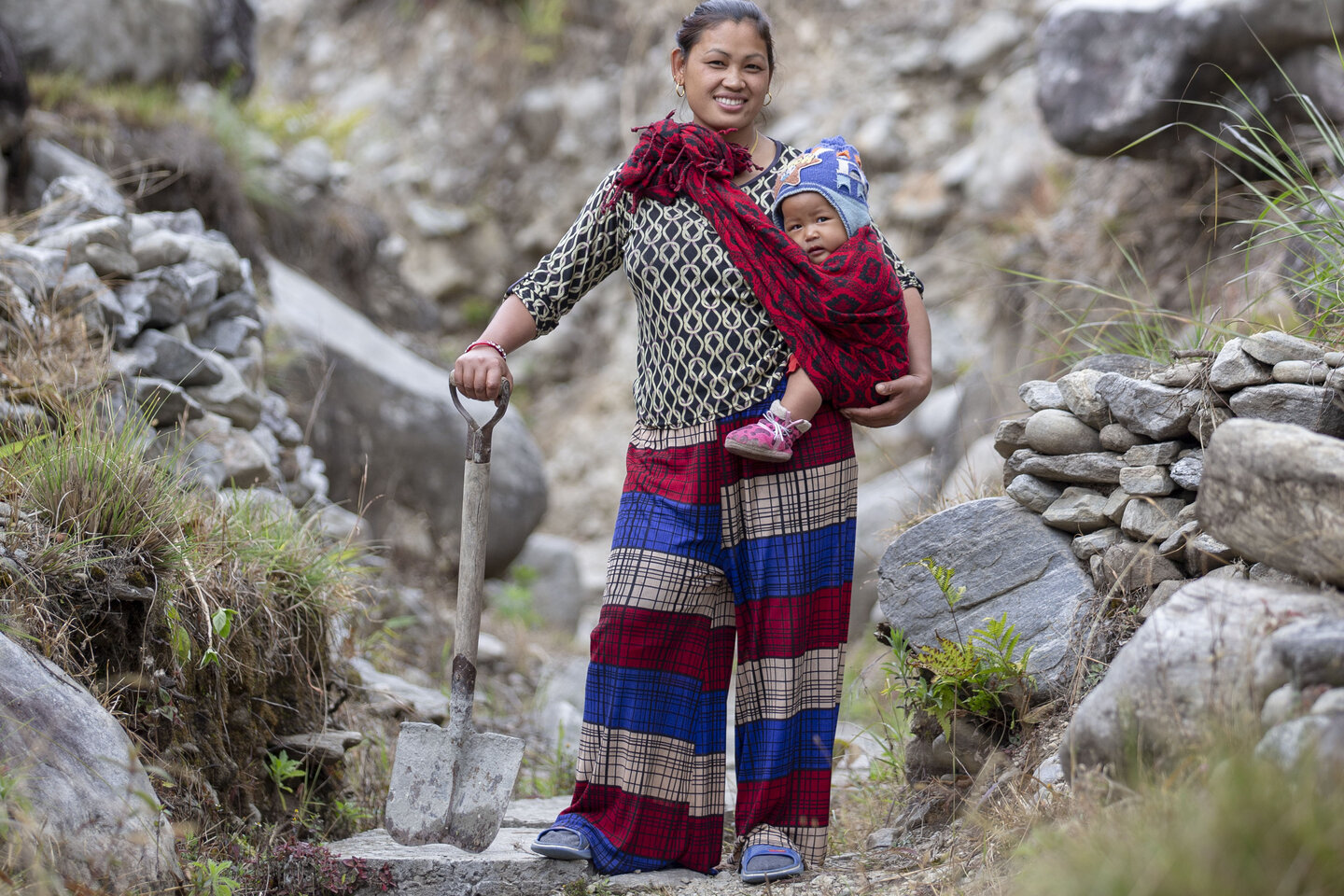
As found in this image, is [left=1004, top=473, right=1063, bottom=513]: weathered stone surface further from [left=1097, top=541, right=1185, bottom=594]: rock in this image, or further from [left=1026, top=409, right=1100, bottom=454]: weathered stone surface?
[left=1097, top=541, right=1185, bottom=594]: rock

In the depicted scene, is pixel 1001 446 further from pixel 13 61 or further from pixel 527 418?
pixel 527 418

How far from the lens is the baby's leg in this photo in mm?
2338

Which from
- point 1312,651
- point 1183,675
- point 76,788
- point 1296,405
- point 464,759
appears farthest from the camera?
point 464,759

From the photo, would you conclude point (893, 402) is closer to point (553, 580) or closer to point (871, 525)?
point (871, 525)

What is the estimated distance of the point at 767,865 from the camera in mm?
2307

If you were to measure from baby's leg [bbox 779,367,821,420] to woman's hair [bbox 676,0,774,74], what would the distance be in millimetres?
749

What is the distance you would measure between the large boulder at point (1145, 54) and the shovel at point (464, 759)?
3.65 m

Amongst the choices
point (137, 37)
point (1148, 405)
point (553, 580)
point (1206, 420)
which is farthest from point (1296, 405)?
point (137, 37)

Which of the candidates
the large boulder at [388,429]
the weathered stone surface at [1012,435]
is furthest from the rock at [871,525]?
the weathered stone surface at [1012,435]

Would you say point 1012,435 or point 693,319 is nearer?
point 693,319

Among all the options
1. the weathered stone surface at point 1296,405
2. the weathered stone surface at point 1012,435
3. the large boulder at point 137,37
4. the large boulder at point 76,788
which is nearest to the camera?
the large boulder at point 76,788

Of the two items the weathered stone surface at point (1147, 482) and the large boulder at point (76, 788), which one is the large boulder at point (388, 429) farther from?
the weathered stone surface at point (1147, 482)

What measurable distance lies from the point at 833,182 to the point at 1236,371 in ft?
3.06

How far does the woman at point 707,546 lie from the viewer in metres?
2.39
